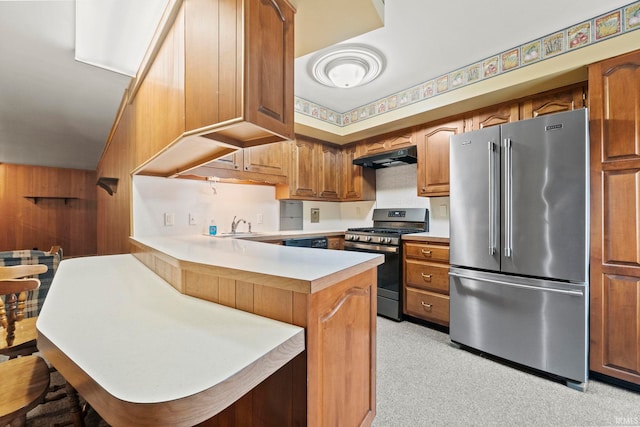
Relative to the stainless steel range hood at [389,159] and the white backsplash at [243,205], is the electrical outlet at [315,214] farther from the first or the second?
the stainless steel range hood at [389,159]

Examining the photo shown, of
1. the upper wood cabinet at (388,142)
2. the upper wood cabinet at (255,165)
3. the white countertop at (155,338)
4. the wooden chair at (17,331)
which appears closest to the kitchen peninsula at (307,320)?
the white countertop at (155,338)

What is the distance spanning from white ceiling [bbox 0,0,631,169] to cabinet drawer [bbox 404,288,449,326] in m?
2.20

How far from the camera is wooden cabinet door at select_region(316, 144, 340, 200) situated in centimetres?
368

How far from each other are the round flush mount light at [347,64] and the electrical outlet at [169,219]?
1.88 metres

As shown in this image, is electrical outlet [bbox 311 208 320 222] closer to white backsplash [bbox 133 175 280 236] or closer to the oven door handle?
white backsplash [bbox 133 175 280 236]

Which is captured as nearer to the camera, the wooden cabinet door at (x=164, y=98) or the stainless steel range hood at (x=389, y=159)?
the wooden cabinet door at (x=164, y=98)

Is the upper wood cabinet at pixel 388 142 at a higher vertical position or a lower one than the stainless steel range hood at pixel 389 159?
higher

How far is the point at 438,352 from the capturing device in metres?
2.26

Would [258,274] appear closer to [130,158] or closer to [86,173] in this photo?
[130,158]

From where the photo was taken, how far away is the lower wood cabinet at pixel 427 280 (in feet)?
8.48

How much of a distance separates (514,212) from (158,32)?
2.62m

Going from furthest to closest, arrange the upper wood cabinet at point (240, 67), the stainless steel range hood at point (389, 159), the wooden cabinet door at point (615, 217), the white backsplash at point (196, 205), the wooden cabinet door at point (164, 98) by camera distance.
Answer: the stainless steel range hood at point (389, 159), the white backsplash at point (196, 205), the wooden cabinet door at point (615, 217), the wooden cabinet door at point (164, 98), the upper wood cabinet at point (240, 67)

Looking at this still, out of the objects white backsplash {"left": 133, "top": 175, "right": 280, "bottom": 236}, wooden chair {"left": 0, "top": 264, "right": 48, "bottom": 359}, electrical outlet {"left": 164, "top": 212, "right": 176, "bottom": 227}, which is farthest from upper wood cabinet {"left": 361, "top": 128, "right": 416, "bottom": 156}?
wooden chair {"left": 0, "top": 264, "right": 48, "bottom": 359}

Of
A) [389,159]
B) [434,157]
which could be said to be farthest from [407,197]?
[434,157]
